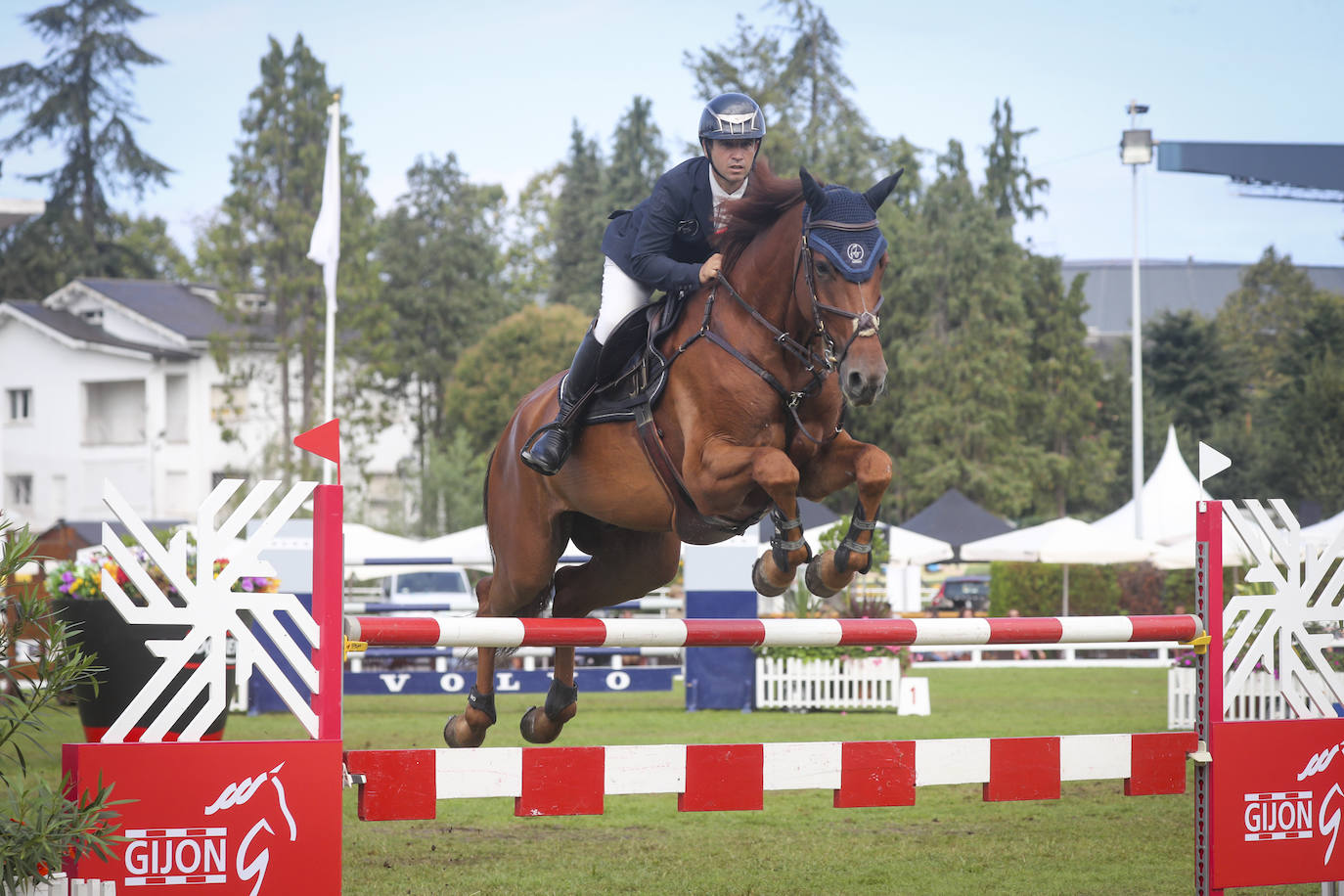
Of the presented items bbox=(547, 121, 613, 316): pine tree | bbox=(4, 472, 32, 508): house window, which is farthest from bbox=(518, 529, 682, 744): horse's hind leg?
bbox=(547, 121, 613, 316): pine tree

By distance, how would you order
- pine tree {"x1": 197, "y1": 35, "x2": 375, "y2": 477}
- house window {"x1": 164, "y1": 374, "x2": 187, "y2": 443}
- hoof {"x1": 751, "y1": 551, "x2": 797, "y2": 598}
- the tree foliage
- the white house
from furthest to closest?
1. the tree foliage
2. house window {"x1": 164, "y1": 374, "x2": 187, "y2": 443}
3. the white house
4. pine tree {"x1": 197, "y1": 35, "x2": 375, "y2": 477}
5. hoof {"x1": 751, "y1": 551, "x2": 797, "y2": 598}

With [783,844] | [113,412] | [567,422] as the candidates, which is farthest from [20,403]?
[567,422]

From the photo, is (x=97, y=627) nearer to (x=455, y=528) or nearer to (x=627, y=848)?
(x=627, y=848)

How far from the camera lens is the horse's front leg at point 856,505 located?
4059 mm

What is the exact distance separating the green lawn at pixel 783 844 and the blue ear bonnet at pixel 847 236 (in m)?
2.47

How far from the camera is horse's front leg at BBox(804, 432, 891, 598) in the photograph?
4.06 metres

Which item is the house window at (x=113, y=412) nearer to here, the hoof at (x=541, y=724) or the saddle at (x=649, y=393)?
the hoof at (x=541, y=724)

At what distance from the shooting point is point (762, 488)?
13.6 feet

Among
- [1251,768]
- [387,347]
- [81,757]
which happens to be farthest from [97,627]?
[387,347]

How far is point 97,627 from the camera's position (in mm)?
6832

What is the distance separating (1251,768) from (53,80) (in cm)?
4392

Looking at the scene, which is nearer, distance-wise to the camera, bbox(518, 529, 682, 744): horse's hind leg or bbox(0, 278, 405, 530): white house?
bbox(518, 529, 682, 744): horse's hind leg

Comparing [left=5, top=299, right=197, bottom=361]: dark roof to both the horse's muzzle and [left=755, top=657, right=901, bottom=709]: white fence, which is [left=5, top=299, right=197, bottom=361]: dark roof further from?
the horse's muzzle

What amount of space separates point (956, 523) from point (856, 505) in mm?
20247
